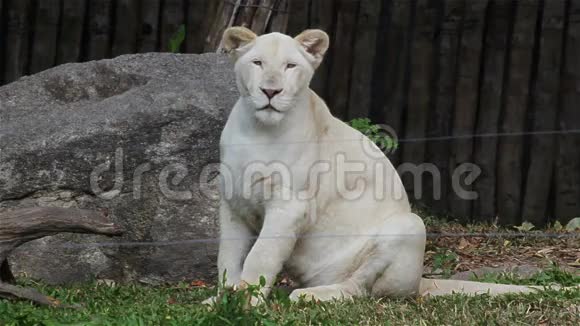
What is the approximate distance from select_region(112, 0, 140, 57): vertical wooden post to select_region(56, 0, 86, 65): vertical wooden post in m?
0.34

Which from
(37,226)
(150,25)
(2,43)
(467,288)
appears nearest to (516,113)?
(150,25)

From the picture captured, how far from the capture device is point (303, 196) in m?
6.61

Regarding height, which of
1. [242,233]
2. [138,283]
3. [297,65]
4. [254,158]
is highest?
[297,65]

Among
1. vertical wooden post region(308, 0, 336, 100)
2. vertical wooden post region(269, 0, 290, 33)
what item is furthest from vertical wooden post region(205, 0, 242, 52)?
vertical wooden post region(308, 0, 336, 100)

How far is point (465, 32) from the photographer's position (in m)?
10.8

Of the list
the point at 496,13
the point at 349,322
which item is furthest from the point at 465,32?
the point at 349,322

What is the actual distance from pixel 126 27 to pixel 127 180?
12.4 feet

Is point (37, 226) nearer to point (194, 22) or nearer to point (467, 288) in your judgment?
point (467, 288)

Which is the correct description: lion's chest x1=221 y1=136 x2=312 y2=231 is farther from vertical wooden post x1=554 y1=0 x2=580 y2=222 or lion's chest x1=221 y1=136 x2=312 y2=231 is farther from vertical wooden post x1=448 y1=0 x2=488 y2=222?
vertical wooden post x1=554 y1=0 x2=580 y2=222

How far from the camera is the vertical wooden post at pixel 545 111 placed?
418 inches

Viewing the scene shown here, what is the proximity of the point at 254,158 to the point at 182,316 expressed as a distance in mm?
1074

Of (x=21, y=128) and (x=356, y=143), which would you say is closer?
(x=356, y=143)

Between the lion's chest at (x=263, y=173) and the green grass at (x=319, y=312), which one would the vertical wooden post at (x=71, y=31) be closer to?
the green grass at (x=319, y=312)

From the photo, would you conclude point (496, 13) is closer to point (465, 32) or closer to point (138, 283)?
point (465, 32)
